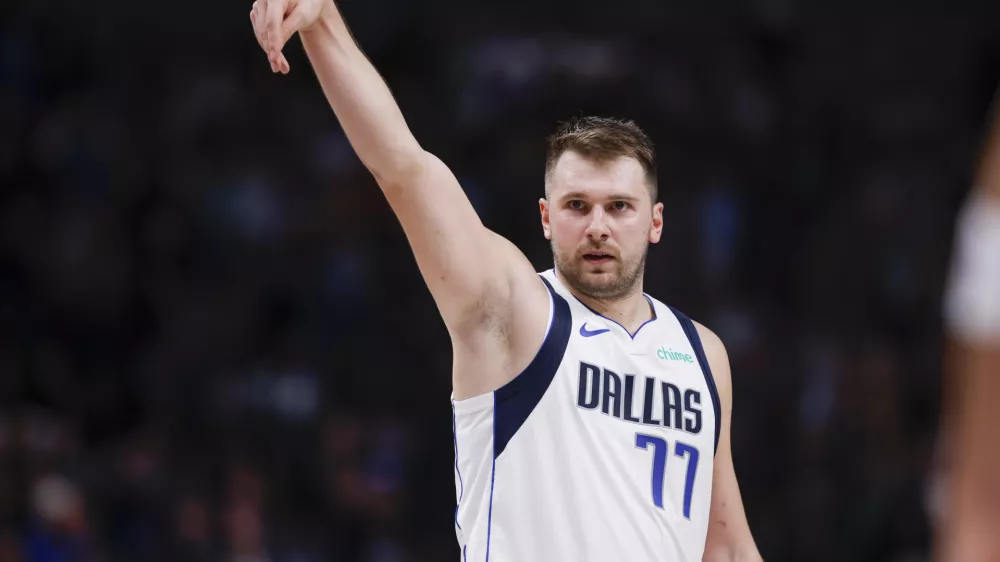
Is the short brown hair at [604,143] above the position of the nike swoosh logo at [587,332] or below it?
above

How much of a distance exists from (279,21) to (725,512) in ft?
7.78

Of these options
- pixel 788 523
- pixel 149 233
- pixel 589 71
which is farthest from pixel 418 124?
pixel 788 523

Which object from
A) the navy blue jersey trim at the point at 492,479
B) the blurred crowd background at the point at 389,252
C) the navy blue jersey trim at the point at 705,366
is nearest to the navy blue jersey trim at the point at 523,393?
the navy blue jersey trim at the point at 492,479

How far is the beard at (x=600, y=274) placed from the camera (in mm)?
4555

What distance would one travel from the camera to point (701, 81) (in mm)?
12414

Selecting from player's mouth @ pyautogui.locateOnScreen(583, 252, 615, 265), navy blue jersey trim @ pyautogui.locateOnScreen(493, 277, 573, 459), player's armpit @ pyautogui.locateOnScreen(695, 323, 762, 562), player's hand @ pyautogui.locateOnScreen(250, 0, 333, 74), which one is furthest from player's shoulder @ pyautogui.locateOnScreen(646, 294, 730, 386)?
player's hand @ pyautogui.locateOnScreen(250, 0, 333, 74)

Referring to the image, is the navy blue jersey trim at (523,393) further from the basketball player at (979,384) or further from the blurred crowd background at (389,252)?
the blurred crowd background at (389,252)

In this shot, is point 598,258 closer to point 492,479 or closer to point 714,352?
point 714,352

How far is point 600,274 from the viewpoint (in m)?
4.55

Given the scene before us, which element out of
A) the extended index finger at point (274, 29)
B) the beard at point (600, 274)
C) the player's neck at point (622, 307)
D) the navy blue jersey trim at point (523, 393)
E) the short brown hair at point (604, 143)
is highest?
the extended index finger at point (274, 29)

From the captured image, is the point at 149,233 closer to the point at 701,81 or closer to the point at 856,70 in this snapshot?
the point at 701,81

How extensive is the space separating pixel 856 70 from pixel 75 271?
Answer: 7551mm

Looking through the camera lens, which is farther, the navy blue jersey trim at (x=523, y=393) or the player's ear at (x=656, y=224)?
the player's ear at (x=656, y=224)

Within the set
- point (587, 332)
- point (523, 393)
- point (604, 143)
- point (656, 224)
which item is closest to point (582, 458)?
point (523, 393)
